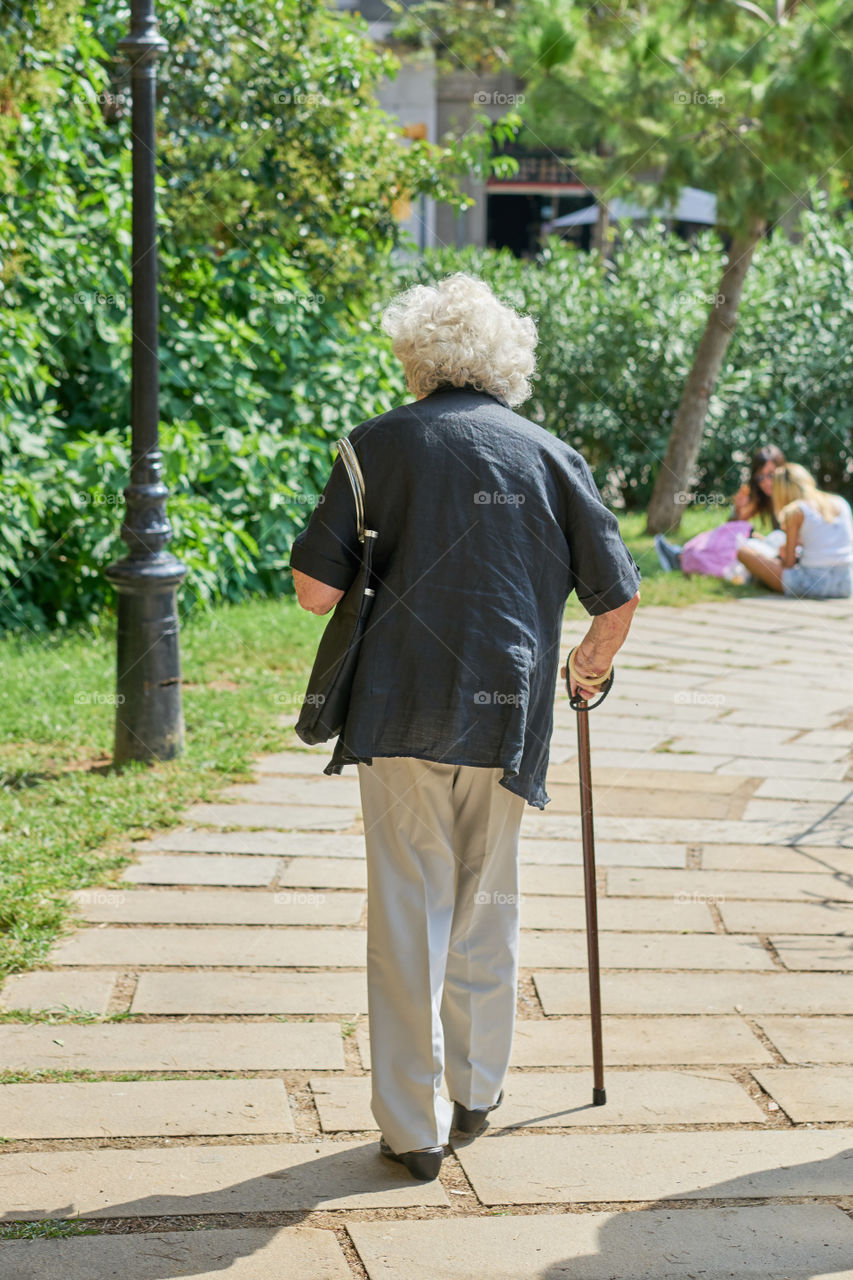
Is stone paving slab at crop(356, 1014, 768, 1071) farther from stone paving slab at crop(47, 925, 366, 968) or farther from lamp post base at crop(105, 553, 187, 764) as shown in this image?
lamp post base at crop(105, 553, 187, 764)

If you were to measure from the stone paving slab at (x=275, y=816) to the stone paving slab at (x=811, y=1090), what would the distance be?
1.96 meters

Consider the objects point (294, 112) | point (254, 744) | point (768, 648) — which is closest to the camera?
point (254, 744)

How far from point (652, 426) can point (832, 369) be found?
170 centimetres

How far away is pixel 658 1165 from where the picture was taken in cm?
271

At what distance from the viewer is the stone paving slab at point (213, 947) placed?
11.8 feet

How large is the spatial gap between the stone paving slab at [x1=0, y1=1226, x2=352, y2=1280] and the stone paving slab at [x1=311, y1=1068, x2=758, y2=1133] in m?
0.44

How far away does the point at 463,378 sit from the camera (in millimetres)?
2691

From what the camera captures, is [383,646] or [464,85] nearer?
[383,646]

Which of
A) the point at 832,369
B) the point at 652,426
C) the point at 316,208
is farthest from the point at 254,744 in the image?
the point at 832,369

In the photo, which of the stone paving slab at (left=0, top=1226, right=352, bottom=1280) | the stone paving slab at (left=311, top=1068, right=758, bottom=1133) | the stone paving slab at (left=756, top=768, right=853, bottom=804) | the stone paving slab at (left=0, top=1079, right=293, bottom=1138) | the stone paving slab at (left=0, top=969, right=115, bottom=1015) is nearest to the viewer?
the stone paving slab at (left=0, top=1226, right=352, bottom=1280)

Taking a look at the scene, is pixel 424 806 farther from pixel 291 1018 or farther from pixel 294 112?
pixel 294 112

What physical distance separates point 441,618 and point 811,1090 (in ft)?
4.56

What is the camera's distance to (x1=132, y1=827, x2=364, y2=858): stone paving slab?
4.39 m

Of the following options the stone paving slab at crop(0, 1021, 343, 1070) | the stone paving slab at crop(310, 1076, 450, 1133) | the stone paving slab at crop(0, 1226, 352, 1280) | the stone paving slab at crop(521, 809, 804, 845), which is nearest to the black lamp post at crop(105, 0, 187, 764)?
the stone paving slab at crop(521, 809, 804, 845)
